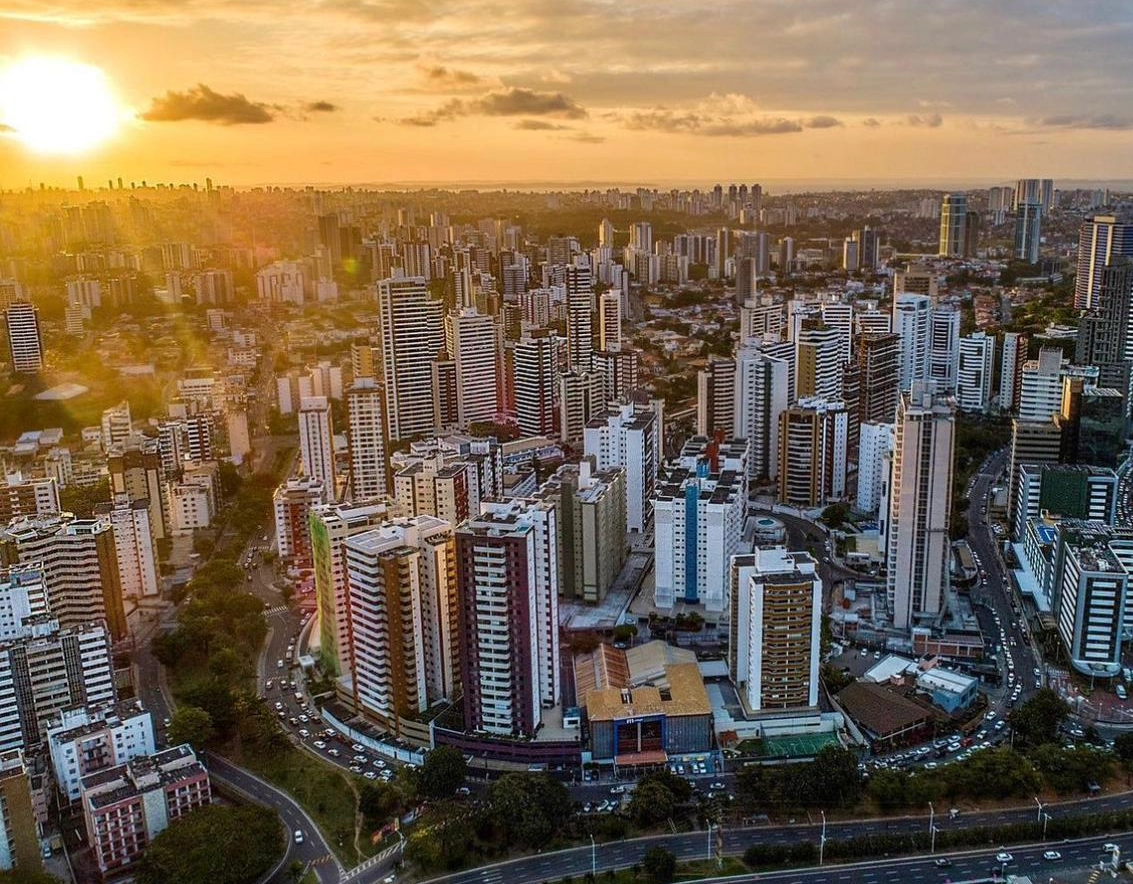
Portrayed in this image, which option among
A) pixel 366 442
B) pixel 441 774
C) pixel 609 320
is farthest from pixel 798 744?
pixel 609 320

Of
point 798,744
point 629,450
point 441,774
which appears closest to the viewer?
point 441,774

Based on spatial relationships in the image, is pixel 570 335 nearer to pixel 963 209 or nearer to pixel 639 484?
pixel 639 484

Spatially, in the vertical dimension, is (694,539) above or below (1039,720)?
above

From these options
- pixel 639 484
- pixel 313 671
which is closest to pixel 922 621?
pixel 639 484

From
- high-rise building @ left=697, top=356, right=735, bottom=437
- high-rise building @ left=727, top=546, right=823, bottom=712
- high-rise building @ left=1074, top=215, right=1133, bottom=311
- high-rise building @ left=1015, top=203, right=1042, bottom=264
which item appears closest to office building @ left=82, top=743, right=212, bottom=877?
high-rise building @ left=727, top=546, right=823, bottom=712

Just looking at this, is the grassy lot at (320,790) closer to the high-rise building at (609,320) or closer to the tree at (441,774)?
the tree at (441,774)

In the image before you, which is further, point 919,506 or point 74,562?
point 919,506

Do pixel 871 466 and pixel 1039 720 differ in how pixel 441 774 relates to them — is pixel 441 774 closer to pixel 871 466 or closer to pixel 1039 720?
pixel 1039 720
